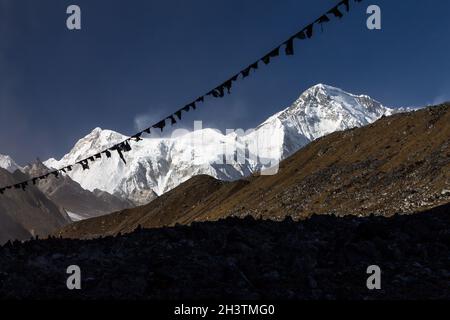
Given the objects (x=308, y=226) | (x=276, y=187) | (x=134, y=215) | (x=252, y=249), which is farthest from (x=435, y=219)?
(x=134, y=215)

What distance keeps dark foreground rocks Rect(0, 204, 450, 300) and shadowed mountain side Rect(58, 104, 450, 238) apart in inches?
1344

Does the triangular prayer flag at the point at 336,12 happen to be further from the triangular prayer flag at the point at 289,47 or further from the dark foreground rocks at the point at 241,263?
the dark foreground rocks at the point at 241,263

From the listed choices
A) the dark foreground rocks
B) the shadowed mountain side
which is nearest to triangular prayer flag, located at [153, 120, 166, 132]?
the dark foreground rocks

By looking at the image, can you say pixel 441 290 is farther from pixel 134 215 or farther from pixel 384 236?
pixel 134 215

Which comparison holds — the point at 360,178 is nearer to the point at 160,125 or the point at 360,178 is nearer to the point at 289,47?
the point at 160,125

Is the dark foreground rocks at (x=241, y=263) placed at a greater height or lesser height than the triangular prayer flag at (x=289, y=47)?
lesser

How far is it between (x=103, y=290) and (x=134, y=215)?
18816 centimetres

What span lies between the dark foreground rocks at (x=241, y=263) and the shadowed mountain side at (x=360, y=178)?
112 feet

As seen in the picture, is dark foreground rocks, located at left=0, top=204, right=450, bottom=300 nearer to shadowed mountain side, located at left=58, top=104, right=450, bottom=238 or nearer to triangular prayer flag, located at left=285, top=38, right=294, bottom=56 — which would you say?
triangular prayer flag, located at left=285, top=38, right=294, bottom=56

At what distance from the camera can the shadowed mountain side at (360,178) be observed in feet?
213

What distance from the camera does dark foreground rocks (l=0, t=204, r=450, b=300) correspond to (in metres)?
13.6

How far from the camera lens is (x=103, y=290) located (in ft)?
43.8

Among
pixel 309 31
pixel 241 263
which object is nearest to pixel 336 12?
pixel 309 31

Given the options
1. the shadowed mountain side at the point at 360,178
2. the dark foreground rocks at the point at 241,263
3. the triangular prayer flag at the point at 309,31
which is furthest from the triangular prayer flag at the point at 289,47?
the shadowed mountain side at the point at 360,178
